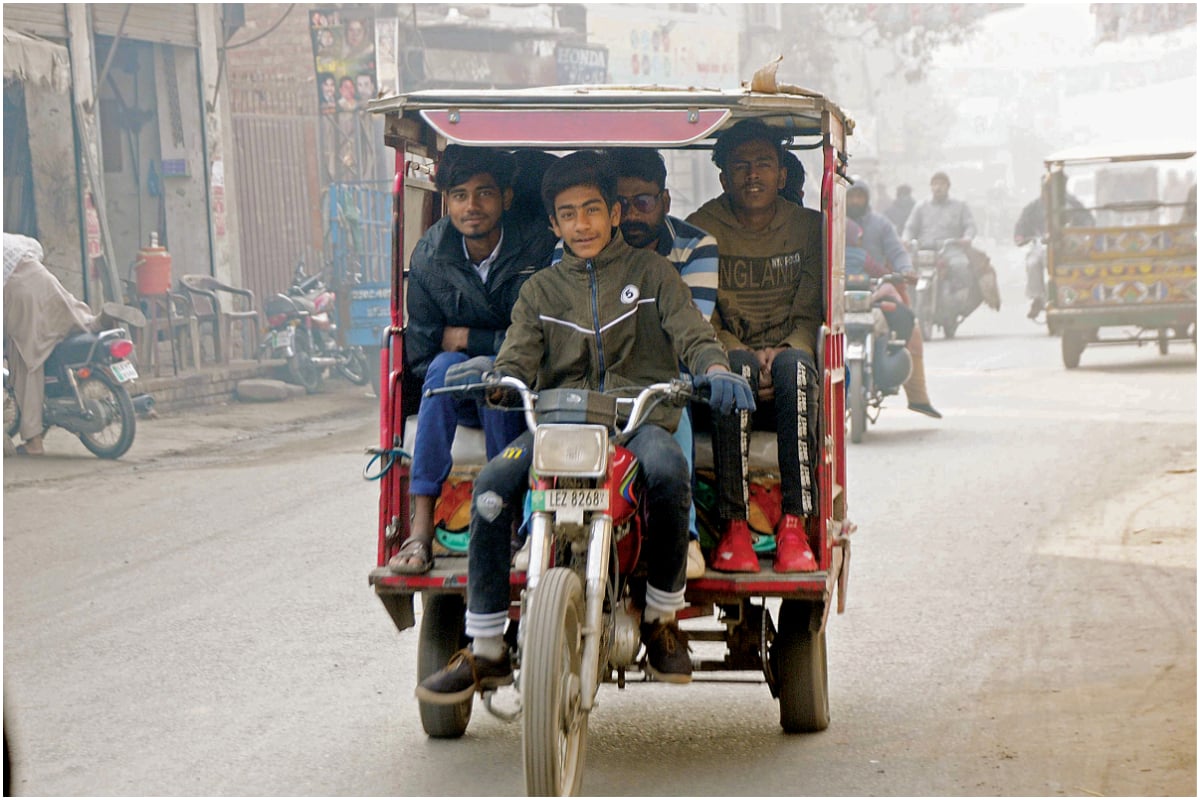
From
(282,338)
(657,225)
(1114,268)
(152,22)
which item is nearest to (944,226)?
(1114,268)

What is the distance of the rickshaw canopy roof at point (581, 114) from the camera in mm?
4207

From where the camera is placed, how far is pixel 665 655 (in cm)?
419

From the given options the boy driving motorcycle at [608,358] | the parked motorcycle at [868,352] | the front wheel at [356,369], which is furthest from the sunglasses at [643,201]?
the front wheel at [356,369]

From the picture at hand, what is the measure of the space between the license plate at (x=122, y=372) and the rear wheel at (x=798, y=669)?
7.38m

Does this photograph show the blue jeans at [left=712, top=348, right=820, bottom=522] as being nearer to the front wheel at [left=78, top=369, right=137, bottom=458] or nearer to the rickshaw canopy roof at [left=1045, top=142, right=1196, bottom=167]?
the front wheel at [left=78, top=369, right=137, bottom=458]

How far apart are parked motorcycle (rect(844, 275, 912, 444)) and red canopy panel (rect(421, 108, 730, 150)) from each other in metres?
6.51

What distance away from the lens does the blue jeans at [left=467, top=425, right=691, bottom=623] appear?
13.1 ft

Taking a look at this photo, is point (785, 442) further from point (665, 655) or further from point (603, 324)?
point (665, 655)

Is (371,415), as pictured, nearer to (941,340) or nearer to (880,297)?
(880,297)

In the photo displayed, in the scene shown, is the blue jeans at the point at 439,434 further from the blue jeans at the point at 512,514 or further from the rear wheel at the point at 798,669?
the rear wheel at the point at 798,669

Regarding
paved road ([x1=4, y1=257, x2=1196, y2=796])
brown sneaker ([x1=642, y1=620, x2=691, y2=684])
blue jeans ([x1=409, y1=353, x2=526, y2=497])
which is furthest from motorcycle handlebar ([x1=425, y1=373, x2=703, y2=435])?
paved road ([x1=4, y1=257, x2=1196, y2=796])

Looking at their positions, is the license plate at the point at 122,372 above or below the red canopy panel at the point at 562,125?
below

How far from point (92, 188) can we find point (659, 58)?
22139 millimetres

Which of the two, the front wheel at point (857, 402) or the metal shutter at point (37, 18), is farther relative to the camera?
the metal shutter at point (37, 18)
